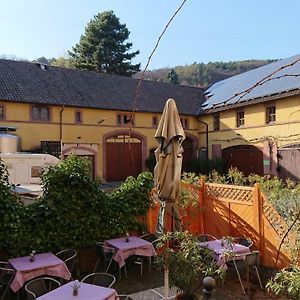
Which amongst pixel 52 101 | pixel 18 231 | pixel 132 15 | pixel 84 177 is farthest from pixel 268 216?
pixel 52 101

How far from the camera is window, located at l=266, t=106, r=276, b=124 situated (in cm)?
2056

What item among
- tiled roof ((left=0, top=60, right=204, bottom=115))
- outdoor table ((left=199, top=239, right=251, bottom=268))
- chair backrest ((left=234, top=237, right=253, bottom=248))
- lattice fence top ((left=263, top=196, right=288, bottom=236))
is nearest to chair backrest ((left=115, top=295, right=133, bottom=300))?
outdoor table ((left=199, top=239, right=251, bottom=268))

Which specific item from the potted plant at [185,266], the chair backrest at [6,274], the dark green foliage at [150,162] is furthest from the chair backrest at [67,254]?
the dark green foliage at [150,162]

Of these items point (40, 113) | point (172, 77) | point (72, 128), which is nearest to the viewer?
point (40, 113)

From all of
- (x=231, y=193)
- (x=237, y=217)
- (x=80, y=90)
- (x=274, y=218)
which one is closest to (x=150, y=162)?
(x=80, y=90)

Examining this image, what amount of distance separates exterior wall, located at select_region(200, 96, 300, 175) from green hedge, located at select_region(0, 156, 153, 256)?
1178 cm

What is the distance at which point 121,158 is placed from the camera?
2416cm

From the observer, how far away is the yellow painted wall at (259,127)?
19156mm

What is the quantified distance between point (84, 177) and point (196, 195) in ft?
11.3

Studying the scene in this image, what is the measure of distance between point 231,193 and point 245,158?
47.7 ft

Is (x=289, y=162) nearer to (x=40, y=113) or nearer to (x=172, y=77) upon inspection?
(x=40, y=113)

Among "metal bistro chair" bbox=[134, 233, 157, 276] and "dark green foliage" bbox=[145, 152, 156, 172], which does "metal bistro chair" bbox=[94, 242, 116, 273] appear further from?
"dark green foliage" bbox=[145, 152, 156, 172]

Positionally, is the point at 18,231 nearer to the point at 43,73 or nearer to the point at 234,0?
the point at 234,0

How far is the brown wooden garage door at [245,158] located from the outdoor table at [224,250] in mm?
14987
